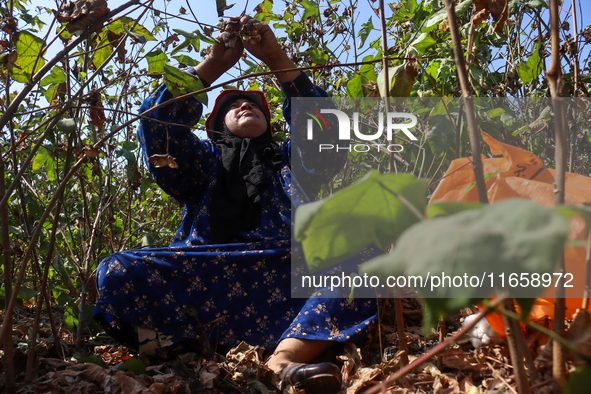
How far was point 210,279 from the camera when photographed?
1477mm

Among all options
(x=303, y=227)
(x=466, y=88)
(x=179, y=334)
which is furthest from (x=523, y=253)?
(x=179, y=334)

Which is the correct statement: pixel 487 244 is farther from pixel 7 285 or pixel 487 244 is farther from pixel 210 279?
pixel 210 279

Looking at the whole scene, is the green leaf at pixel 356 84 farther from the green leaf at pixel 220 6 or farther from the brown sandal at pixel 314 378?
the brown sandal at pixel 314 378

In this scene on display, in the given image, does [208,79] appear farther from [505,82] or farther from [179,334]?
[505,82]

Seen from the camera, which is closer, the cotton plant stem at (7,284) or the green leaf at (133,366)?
the cotton plant stem at (7,284)

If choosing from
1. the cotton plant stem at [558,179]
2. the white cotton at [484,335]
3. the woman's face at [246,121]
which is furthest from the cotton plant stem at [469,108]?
the woman's face at [246,121]

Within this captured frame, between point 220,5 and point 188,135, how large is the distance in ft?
3.17

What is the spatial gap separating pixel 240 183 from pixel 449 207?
1.59 meters

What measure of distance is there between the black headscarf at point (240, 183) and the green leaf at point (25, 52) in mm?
842

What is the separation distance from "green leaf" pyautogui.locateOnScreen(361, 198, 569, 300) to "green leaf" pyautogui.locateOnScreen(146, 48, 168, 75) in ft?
2.16

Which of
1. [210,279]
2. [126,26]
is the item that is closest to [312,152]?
[210,279]

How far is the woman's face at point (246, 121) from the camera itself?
1.79 m

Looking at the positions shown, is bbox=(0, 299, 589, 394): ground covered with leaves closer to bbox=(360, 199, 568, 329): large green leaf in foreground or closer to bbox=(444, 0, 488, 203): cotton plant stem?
bbox=(444, 0, 488, 203): cotton plant stem

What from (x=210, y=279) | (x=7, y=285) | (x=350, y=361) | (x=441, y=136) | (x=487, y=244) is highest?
(x=441, y=136)
